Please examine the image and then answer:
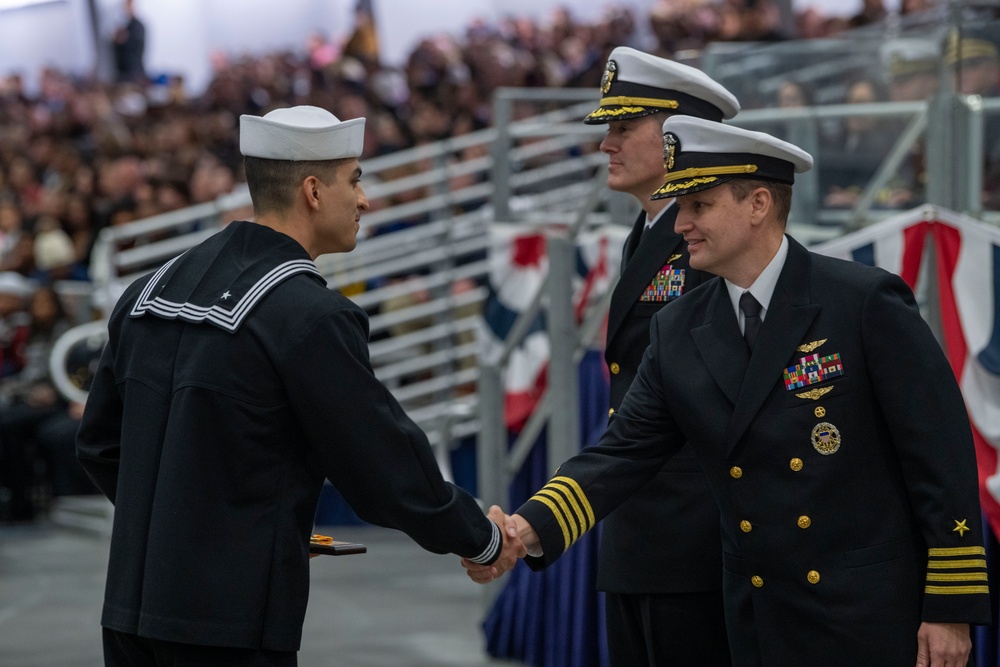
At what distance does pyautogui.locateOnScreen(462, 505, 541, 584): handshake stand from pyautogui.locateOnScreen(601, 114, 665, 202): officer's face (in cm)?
84

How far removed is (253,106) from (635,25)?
4371 millimetres

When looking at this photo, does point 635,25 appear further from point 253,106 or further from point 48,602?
point 48,602

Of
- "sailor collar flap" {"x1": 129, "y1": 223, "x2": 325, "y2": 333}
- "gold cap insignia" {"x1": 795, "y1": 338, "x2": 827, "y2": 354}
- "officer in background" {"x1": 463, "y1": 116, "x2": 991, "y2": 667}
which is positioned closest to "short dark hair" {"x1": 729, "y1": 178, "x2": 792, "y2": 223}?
"officer in background" {"x1": 463, "y1": 116, "x2": 991, "y2": 667}

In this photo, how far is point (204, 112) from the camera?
15703 mm

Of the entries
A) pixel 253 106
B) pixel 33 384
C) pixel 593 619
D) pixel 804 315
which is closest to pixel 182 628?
pixel 804 315

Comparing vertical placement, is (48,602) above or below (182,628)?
below

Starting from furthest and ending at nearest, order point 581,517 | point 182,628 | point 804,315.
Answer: point 581,517 < point 804,315 < point 182,628

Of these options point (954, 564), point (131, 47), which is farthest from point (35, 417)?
point (131, 47)

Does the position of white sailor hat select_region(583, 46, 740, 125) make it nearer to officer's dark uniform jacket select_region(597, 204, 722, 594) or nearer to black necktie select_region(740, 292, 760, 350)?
officer's dark uniform jacket select_region(597, 204, 722, 594)

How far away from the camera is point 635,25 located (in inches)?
635

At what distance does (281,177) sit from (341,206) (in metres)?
0.13

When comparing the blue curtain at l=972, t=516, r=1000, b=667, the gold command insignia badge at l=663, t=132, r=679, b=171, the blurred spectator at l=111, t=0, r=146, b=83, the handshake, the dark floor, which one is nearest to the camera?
the gold command insignia badge at l=663, t=132, r=679, b=171

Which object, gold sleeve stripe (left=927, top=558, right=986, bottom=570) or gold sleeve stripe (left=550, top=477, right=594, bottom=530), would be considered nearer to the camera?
gold sleeve stripe (left=927, top=558, right=986, bottom=570)

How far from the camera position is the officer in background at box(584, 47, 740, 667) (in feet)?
10.6
